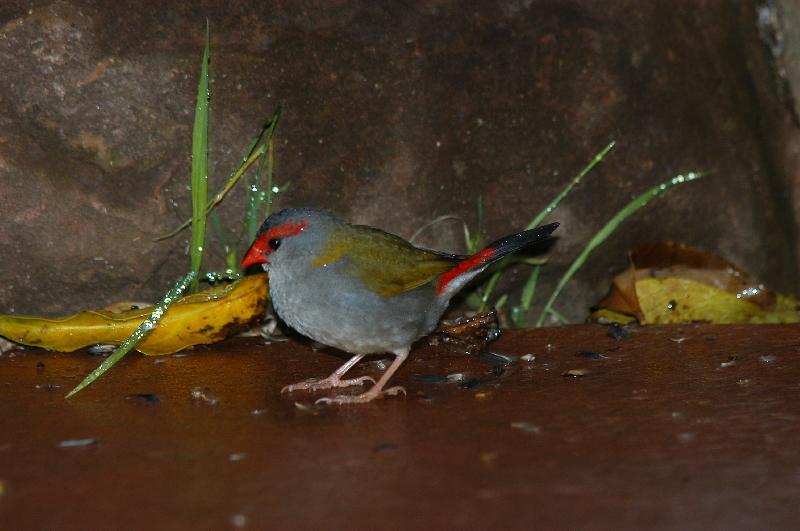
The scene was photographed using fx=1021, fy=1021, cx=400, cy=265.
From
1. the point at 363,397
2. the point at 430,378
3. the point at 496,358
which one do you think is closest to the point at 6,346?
the point at 363,397

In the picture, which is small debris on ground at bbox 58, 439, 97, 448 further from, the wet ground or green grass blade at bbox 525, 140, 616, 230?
green grass blade at bbox 525, 140, 616, 230

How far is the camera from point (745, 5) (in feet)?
18.6

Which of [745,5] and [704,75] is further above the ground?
[745,5]

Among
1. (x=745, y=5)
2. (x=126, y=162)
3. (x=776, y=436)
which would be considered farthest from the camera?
(x=745, y=5)

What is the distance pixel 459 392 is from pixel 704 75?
8.63ft

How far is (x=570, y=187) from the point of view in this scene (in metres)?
5.12

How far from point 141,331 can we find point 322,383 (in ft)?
2.62

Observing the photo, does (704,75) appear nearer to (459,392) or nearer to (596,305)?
(596,305)

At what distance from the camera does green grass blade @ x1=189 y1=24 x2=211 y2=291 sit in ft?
14.6

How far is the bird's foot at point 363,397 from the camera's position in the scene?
12.2 feet

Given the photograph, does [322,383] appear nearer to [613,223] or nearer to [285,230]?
[285,230]

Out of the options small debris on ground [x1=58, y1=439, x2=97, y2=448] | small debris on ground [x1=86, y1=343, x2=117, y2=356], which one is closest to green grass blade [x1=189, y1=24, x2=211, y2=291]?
small debris on ground [x1=86, y1=343, x2=117, y2=356]

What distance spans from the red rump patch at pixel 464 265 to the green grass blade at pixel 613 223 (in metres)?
1.16

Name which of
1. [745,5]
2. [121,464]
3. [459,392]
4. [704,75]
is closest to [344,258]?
[459,392]
